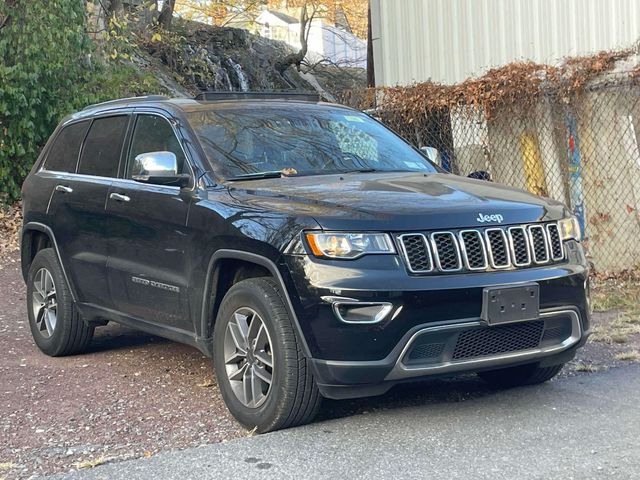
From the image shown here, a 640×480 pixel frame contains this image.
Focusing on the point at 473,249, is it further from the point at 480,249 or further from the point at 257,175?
the point at 257,175

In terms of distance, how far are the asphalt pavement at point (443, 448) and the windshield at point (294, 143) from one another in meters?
1.58

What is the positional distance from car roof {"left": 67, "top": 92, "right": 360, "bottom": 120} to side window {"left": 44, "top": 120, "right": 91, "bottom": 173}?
0.39 m

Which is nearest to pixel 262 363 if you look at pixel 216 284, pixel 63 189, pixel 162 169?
pixel 216 284

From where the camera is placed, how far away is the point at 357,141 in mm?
6289

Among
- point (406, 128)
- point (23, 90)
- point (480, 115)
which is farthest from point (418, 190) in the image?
point (23, 90)

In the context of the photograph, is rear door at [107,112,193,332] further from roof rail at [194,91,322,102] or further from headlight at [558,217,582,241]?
headlight at [558,217,582,241]

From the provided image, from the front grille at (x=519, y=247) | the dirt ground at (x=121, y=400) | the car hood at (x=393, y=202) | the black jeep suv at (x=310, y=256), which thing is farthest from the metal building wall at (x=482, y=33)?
the front grille at (x=519, y=247)

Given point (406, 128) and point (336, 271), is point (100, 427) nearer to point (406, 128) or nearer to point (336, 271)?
point (336, 271)

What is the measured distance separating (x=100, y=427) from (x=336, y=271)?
1792mm

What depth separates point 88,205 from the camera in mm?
6590

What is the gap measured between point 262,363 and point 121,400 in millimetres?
1348

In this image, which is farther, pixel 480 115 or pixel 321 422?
pixel 480 115

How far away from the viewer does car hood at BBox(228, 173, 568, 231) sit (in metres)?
4.68

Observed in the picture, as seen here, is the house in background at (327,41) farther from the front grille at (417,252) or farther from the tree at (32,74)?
the front grille at (417,252)
